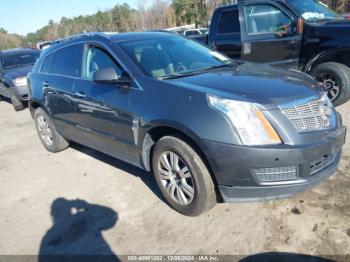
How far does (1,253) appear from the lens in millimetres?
3438

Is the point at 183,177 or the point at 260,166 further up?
the point at 260,166

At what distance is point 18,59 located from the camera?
1130 cm

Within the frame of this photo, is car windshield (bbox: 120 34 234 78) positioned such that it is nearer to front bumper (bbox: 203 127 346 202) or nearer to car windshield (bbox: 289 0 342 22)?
front bumper (bbox: 203 127 346 202)

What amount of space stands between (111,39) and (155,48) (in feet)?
1.75

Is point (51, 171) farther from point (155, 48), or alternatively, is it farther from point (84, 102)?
point (155, 48)

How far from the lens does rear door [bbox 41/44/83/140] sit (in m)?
4.79

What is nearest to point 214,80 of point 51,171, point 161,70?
point 161,70

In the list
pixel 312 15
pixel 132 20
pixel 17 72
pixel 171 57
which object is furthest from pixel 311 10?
pixel 132 20

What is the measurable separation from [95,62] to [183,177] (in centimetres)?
195

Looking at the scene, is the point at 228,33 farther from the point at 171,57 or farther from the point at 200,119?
the point at 200,119

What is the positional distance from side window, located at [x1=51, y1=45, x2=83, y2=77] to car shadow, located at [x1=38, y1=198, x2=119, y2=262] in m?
1.73

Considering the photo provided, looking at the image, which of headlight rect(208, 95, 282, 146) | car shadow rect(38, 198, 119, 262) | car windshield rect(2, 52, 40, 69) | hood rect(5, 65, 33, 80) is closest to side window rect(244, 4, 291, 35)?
headlight rect(208, 95, 282, 146)

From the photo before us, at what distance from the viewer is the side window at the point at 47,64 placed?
18.2ft

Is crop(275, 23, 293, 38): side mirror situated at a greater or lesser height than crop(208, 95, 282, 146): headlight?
greater
